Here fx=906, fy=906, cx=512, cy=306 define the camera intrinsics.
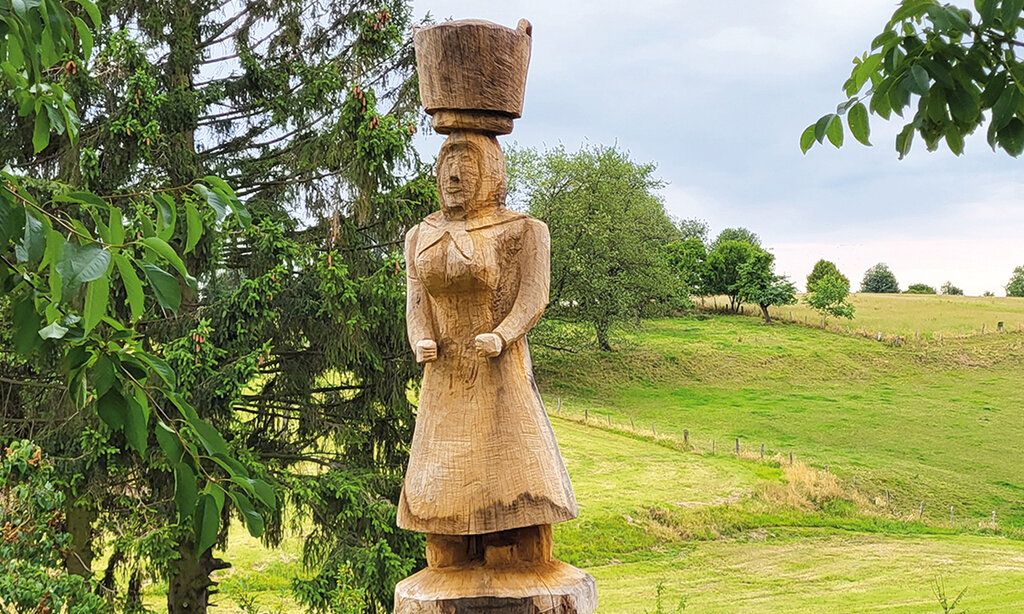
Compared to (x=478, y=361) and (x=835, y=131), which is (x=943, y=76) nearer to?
(x=835, y=131)

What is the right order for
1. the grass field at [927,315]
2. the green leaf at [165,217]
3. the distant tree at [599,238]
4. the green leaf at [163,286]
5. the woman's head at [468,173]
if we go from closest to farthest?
the green leaf at [163,286] → the green leaf at [165,217] → the woman's head at [468,173] → the distant tree at [599,238] → the grass field at [927,315]

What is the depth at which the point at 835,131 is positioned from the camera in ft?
10.1

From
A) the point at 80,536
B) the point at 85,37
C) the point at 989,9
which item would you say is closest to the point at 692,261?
the point at 80,536

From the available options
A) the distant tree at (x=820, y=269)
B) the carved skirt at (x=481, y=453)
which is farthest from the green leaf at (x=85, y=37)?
the distant tree at (x=820, y=269)

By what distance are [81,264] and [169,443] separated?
1.80 ft

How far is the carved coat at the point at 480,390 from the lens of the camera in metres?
3.63

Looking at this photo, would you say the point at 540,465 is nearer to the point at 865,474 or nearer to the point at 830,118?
the point at 830,118

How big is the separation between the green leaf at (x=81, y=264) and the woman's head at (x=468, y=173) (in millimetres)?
2485

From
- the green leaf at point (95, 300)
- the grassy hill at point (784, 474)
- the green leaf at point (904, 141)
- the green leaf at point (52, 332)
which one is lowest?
the grassy hill at point (784, 474)

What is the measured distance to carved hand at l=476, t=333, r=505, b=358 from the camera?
363cm

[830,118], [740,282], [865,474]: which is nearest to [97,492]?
[830,118]

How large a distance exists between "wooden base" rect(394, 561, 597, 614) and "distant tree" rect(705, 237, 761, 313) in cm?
3840

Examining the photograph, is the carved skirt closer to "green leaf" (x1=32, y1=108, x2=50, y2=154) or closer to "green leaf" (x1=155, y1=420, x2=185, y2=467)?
"green leaf" (x1=155, y1=420, x2=185, y2=467)

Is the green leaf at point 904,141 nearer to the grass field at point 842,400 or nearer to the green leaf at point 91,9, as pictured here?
the green leaf at point 91,9
